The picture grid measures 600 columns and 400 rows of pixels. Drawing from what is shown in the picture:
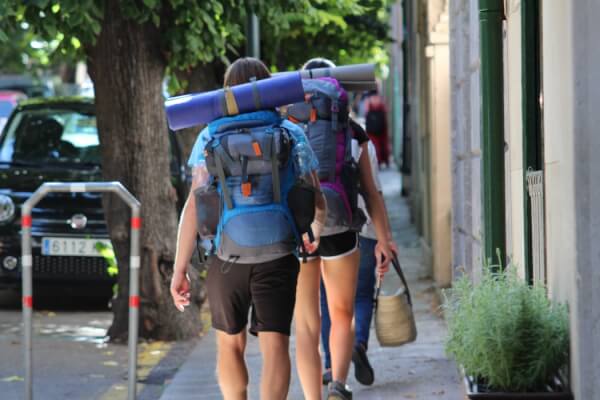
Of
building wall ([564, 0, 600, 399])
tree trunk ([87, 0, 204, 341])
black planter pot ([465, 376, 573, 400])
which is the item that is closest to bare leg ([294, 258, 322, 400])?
black planter pot ([465, 376, 573, 400])

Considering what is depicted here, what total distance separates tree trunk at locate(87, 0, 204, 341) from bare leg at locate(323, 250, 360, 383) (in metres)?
3.33

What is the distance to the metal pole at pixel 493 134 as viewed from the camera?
20.4 feet

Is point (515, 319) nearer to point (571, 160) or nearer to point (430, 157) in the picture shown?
point (571, 160)

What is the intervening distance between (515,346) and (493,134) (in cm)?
140

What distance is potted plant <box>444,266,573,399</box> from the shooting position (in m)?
5.08

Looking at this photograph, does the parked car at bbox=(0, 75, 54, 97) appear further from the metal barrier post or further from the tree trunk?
the metal barrier post

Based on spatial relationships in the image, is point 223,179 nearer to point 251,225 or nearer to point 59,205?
point 251,225

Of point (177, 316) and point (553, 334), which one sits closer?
point (553, 334)

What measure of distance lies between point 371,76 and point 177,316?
4.08 m

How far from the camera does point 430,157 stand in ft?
44.5

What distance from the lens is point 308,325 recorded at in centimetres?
684

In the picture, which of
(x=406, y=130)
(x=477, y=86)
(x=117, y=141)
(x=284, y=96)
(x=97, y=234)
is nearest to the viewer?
(x=284, y=96)

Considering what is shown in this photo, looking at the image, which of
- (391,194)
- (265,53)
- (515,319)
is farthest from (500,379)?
(391,194)

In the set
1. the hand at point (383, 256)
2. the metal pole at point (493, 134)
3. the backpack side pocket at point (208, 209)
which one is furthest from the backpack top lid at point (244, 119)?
the hand at point (383, 256)
